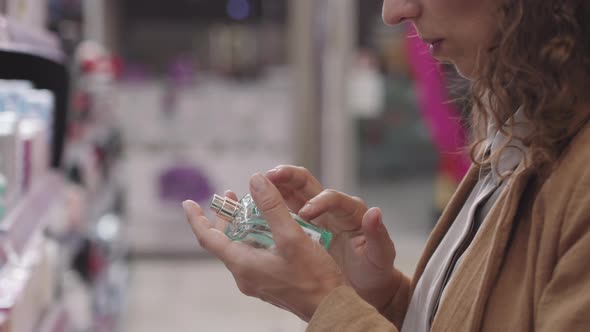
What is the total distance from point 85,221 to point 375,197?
315 centimetres

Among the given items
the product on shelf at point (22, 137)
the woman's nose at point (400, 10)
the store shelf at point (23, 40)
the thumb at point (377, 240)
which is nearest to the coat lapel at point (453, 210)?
the thumb at point (377, 240)

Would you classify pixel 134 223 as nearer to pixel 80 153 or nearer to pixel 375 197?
pixel 375 197

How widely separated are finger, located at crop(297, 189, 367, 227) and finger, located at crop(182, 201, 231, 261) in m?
0.15

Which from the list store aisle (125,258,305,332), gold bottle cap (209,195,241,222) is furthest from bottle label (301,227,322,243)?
store aisle (125,258,305,332)

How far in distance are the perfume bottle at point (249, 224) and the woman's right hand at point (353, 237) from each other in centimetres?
10

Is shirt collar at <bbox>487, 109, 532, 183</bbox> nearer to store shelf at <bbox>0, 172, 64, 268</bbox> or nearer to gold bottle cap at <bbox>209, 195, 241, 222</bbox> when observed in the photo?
gold bottle cap at <bbox>209, 195, 241, 222</bbox>

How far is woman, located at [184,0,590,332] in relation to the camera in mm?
893

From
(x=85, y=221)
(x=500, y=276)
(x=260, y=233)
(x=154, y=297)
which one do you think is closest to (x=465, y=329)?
(x=500, y=276)

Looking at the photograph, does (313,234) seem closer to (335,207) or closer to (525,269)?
(335,207)

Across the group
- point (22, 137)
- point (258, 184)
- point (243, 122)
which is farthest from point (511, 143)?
point (243, 122)

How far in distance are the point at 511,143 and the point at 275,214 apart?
34 centimetres

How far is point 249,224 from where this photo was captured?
107 centimetres

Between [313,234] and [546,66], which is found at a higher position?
[546,66]

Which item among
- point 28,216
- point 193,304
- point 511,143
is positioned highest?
point 511,143
